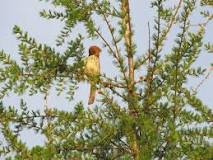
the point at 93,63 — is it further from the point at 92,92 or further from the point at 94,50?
the point at 92,92

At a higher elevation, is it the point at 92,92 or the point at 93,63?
the point at 93,63

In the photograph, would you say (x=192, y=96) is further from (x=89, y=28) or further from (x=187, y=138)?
(x=89, y=28)

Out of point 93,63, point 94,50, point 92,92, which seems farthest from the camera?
point 94,50

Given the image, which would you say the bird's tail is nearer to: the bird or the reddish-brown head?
the bird

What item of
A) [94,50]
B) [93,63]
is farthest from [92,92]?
[94,50]

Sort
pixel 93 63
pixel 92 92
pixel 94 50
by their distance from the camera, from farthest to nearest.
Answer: pixel 94 50
pixel 93 63
pixel 92 92

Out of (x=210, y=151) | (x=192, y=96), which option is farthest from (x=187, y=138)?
(x=192, y=96)

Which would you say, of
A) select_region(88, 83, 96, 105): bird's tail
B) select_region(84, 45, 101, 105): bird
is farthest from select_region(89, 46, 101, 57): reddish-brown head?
select_region(88, 83, 96, 105): bird's tail

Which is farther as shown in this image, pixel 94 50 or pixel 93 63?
pixel 94 50

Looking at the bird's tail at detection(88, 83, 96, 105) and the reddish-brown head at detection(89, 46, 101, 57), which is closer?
the bird's tail at detection(88, 83, 96, 105)

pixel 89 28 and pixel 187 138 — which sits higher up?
pixel 89 28

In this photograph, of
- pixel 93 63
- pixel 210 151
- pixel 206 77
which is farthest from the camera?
pixel 93 63

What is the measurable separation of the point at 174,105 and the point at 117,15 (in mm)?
1272

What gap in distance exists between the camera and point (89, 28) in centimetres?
675
